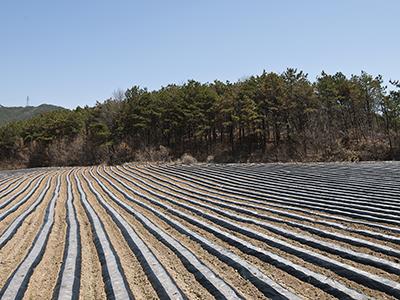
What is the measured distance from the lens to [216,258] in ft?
14.7

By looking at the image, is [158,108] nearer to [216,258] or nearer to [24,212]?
[24,212]

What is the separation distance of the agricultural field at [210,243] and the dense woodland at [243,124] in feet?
55.7

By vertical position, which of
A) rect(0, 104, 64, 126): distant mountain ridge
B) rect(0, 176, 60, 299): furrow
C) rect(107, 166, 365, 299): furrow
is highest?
rect(0, 104, 64, 126): distant mountain ridge

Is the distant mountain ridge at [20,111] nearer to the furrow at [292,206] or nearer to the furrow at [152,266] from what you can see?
the furrow at [292,206]

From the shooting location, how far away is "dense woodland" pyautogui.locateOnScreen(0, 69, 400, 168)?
25453mm

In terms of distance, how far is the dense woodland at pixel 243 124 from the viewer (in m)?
25.5

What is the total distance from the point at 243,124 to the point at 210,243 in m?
25.5

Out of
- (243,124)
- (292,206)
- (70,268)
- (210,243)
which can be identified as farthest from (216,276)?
(243,124)

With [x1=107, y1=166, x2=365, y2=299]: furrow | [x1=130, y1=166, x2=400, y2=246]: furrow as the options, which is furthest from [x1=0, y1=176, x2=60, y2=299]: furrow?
[x1=130, y1=166, x2=400, y2=246]: furrow

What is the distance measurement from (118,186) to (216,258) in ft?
25.4

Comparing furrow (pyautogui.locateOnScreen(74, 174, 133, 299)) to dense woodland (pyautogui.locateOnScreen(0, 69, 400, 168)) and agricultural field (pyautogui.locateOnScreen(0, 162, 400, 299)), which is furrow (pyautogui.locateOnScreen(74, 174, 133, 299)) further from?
dense woodland (pyautogui.locateOnScreen(0, 69, 400, 168))

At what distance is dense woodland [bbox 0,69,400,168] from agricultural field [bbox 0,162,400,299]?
55.7 feet

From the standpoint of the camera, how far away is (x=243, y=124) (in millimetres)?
30109

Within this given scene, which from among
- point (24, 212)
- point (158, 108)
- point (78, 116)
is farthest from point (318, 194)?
point (78, 116)
